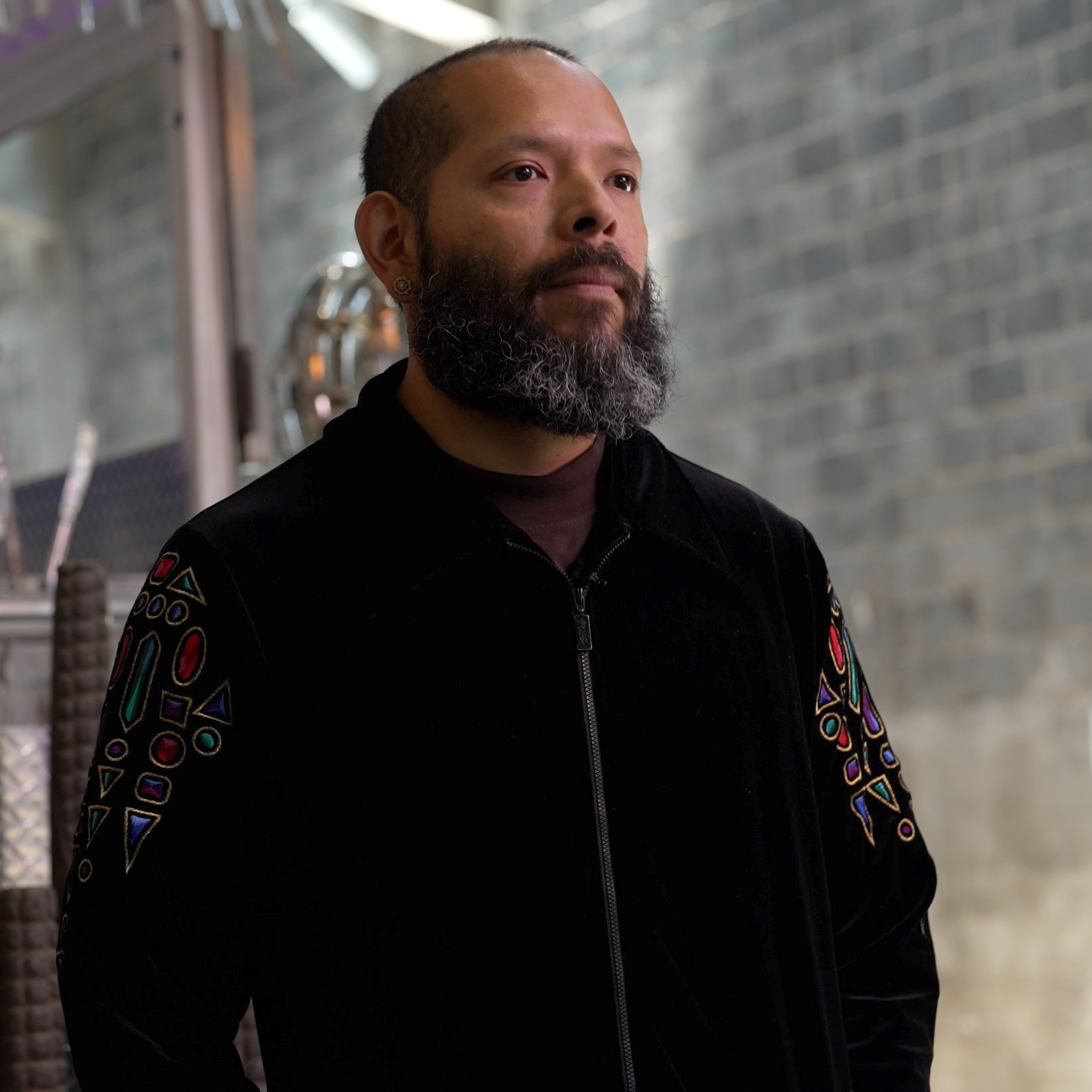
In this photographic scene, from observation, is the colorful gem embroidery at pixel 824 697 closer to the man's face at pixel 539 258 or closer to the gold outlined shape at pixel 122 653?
the man's face at pixel 539 258

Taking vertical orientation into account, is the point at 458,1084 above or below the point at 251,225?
below

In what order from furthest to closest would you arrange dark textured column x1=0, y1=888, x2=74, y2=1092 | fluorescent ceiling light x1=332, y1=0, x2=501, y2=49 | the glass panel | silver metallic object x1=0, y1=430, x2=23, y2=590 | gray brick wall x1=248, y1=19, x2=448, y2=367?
gray brick wall x1=248, y1=19, x2=448, y2=367
fluorescent ceiling light x1=332, y1=0, x2=501, y2=49
the glass panel
silver metallic object x1=0, y1=430, x2=23, y2=590
dark textured column x1=0, y1=888, x2=74, y2=1092

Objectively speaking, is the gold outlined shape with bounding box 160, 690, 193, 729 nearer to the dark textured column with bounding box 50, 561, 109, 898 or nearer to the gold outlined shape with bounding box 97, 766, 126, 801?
the gold outlined shape with bounding box 97, 766, 126, 801

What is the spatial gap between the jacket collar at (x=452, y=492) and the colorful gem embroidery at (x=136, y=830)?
219mm

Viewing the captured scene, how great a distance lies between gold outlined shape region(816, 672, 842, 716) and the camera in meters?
1.15

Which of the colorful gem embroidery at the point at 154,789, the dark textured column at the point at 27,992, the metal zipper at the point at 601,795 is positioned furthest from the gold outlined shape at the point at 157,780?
the dark textured column at the point at 27,992

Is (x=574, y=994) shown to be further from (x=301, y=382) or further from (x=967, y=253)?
(x=967, y=253)

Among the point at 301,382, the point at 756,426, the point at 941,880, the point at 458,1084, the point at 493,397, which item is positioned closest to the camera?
the point at 458,1084

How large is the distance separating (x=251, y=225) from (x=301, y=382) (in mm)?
342

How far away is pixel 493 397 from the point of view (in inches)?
42.3

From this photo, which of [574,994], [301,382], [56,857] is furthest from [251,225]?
[574,994]

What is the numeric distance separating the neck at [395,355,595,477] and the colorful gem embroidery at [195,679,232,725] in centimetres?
22

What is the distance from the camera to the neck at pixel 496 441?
3.61ft

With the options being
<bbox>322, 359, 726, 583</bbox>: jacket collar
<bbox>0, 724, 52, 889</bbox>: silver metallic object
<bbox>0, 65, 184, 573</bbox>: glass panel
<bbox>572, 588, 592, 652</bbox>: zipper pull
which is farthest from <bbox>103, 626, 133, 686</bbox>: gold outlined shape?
<bbox>0, 65, 184, 573</bbox>: glass panel
